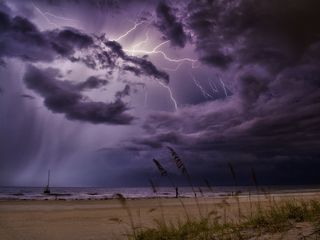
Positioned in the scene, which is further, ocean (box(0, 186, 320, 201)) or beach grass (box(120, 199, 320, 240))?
ocean (box(0, 186, 320, 201))

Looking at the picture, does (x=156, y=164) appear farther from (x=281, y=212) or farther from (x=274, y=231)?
(x=281, y=212)

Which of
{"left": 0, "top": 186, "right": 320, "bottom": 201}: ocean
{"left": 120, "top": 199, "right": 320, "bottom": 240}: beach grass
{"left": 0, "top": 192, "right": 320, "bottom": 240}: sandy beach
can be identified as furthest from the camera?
{"left": 0, "top": 186, "right": 320, "bottom": 201}: ocean

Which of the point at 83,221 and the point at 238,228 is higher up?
the point at 238,228

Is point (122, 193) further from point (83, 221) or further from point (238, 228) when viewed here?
point (238, 228)

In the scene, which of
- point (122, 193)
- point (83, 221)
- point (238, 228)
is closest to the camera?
point (238, 228)

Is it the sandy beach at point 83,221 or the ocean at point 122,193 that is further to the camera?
the ocean at point 122,193

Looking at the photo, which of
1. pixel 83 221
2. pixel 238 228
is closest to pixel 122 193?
pixel 83 221

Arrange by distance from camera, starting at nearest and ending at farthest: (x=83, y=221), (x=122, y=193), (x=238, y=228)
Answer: (x=238, y=228) → (x=83, y=221) → (x=122, y=193)

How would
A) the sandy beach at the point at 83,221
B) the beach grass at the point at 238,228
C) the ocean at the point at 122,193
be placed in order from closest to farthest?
the beach grass at the point at 238,228 → the sandy beach at the point at 83,221 → the ocean at the point at 122,193

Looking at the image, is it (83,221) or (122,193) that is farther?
(122,193)

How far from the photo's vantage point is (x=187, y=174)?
17.3 ft

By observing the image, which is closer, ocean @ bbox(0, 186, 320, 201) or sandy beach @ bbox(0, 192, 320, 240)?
sandy beach @ bbox(0, 192, 320, 240)

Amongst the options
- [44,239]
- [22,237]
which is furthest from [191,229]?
[22,237]

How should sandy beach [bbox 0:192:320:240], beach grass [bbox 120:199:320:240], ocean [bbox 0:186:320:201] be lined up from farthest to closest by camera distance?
ocean [bbox 0:186:320:201]
sandy beach [bbox 0:192:320:240]
beach grass [bbox 120:199:320:240]
